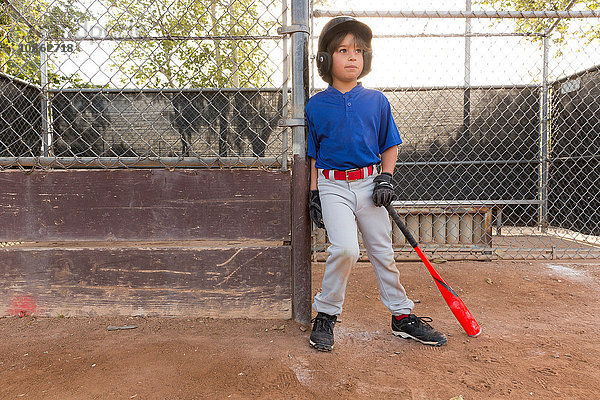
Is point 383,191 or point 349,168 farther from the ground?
point 349,168

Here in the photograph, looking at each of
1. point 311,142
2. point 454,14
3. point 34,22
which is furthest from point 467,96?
point 34,22

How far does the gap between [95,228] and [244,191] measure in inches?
35.6

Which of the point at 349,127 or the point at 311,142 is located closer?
the point at 349,127

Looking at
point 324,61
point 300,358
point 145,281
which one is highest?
point 324,61

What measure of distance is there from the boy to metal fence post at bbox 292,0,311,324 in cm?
6

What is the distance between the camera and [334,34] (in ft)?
7.55

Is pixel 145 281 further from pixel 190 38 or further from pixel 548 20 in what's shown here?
pixel 548 20

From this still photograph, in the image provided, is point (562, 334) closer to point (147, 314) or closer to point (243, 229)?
point (243, 229)

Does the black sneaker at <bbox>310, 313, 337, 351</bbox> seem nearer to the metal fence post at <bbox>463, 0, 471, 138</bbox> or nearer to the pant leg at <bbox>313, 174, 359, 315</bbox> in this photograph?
the pant leg at <bbox>313, 174, 359, 315</bbox>

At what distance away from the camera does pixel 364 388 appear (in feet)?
5.66

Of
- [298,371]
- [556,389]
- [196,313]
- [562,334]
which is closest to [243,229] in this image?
[196,313]

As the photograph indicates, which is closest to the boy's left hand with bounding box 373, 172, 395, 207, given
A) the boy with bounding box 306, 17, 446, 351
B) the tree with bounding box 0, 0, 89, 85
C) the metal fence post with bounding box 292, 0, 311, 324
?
the boy with bounding box 306, 17, 446, 351

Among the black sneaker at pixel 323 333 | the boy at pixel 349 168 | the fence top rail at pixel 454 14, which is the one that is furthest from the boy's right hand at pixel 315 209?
the fence top rail at pixel 454 14

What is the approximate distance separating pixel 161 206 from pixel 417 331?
1.62 metres
